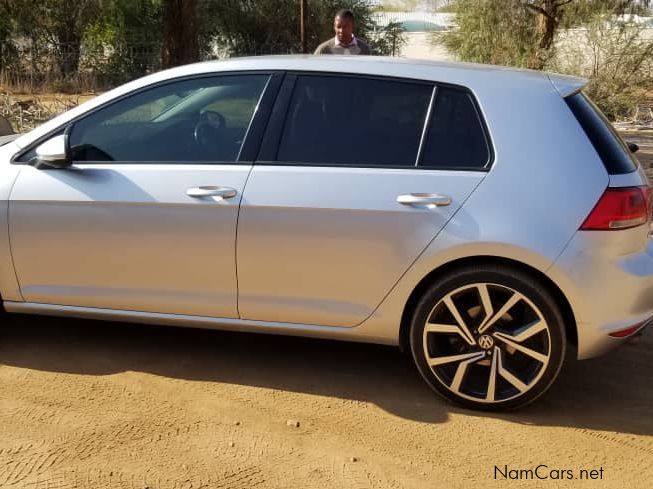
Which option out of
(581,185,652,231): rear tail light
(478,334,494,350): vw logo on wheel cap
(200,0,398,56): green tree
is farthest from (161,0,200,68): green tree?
(581,185,652,231): rear tail light

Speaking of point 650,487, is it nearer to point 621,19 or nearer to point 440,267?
point 440,267

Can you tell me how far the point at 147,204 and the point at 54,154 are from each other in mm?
565

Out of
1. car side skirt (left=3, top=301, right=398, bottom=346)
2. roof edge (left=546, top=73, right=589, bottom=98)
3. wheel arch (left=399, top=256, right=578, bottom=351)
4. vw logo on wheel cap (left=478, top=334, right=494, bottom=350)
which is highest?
roof edge (left=546, top=73, right=589, bottom=98)

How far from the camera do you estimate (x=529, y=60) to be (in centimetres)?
1777

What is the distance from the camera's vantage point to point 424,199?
338 cm

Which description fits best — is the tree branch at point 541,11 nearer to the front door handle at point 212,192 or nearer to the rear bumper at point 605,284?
the rear bumper at point 605,284

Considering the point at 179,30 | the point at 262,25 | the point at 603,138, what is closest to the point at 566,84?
the point at 603,138

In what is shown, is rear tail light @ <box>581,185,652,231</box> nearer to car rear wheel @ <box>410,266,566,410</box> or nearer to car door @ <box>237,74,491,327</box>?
car rear wheel @ <box>410,266,566,410</box>

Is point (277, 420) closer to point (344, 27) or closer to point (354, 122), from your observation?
point (354, 122)

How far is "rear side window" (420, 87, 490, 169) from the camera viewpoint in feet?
11.3

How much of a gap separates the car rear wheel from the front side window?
1.34 metres

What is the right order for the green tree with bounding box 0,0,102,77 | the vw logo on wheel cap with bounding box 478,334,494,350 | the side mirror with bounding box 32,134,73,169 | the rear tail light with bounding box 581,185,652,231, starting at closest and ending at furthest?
the rear tail light with bounding box 581,185,652,231 < the vw logo on wheel cap with bounding box 478,334,494,350 < the side mirror with bounding box 32,134,73,169 < the green tree with bounding box 0,0,102,77

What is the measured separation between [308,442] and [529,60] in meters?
16.2

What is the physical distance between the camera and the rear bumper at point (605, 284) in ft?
10.7
